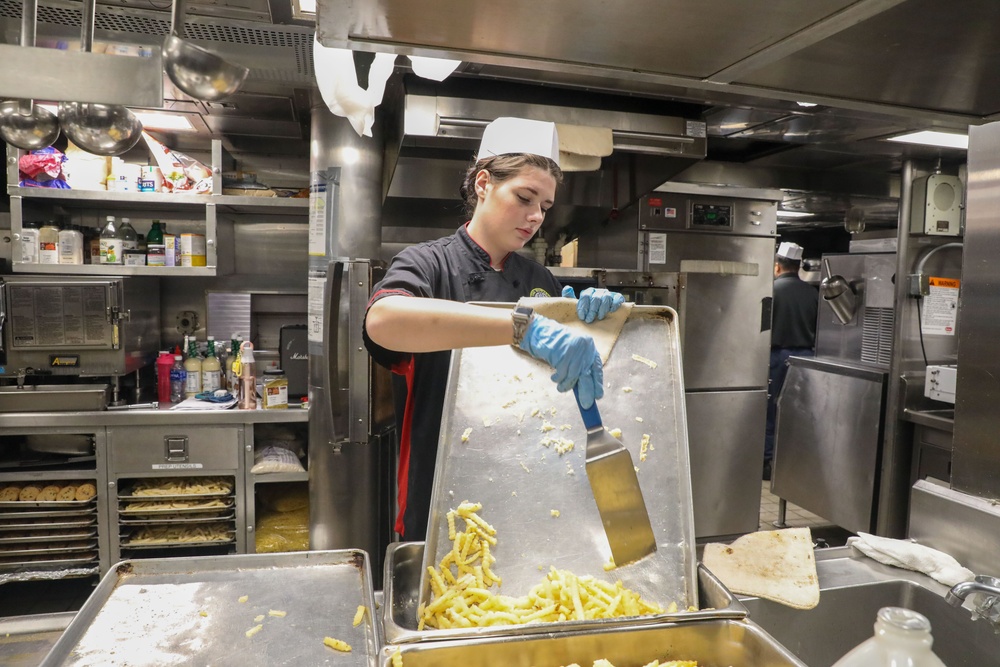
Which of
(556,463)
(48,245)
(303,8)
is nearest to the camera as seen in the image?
(556,463)

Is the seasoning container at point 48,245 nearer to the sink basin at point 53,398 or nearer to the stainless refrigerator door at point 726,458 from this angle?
the sink basin at point 53,398

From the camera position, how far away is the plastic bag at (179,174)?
3.10 metres

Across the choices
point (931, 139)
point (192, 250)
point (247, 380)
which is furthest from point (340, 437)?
point (931, 139)

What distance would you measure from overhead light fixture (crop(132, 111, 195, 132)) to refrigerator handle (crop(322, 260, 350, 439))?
4.28ft

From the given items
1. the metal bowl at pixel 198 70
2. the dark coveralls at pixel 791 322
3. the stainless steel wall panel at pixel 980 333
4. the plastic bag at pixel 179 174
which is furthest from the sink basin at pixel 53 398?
the dark coveralls at pixel 791 322

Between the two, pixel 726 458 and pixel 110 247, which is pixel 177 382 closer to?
pixel 110 247

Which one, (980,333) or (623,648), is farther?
(980,333)

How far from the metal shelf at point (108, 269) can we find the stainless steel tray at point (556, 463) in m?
2.29

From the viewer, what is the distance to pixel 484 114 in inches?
102

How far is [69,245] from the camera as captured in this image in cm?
300

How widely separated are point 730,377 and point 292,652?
3393mm

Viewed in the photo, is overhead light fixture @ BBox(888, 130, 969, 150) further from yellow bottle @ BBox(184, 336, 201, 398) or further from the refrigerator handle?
yellow bottle @ BBox(184, 336, 201, 398)

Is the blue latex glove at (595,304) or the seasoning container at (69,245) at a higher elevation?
the seasoning container at (69,245)

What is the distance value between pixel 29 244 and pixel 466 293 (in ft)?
8.15
